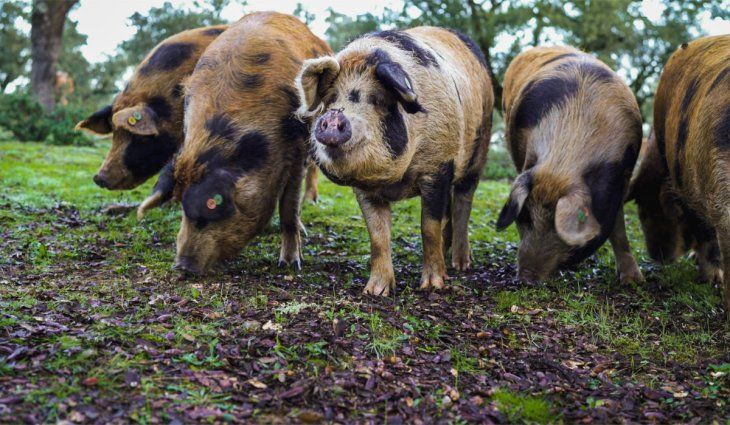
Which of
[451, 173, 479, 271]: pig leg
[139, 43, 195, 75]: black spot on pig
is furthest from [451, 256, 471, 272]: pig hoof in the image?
[139, 43, 195, 75]: black spot on pig

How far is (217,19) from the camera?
81.1 feet

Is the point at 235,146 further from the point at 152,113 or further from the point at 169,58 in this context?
the point at 169,58

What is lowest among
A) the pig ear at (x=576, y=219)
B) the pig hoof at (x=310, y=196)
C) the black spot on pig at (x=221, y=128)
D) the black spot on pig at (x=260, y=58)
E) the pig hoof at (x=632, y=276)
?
the pig hoof at (x=632, y=276)

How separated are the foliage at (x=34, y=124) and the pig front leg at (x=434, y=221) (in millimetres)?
14466

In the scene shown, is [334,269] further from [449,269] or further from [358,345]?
[358,345]

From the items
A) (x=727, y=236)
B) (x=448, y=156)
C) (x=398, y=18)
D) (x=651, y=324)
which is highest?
(x=398, y=18)

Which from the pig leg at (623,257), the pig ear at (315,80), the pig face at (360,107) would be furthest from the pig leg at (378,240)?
the pig leg at (623,257)

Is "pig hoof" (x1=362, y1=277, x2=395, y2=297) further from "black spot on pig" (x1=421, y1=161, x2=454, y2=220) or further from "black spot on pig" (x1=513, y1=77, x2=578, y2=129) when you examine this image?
"black spot on pig" (x1=513, y1=77, x2=578, y2=129)

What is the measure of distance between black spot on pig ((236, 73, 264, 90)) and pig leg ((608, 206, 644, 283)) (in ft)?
11.8

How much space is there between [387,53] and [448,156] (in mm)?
1023

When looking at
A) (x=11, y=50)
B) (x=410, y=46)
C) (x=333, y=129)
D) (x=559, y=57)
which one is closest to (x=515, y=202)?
(x=410, y=46)

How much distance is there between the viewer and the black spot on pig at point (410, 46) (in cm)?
606

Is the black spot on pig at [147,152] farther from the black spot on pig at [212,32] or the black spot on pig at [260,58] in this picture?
the black spot on pig at [260,58]

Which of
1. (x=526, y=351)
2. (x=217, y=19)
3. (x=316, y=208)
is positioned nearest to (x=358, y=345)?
(x=526, y=351)
